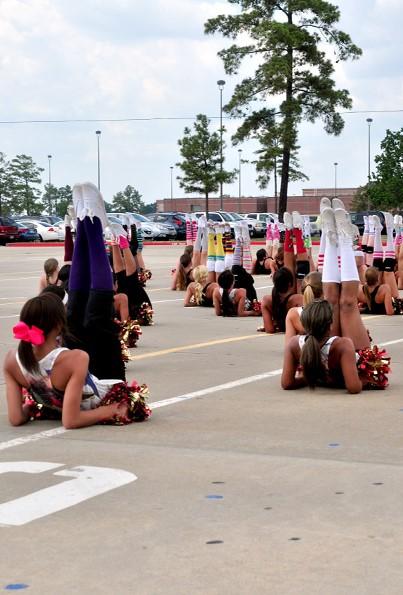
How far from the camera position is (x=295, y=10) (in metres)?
57.3

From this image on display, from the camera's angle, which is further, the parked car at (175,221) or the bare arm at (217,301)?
the parked car at (175,221)

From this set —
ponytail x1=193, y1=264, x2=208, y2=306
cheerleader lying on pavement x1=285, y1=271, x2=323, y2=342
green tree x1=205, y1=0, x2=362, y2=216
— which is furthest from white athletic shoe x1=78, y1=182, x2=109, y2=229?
green tree x1=205, y1=0, x2=362, y2=216

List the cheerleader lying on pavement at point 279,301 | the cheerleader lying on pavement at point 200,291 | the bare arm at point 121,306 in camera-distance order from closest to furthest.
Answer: the cheerleader lying on pavement at point 279,301 < the bare arm at point 121,306 < the cheerleader lying on pavement at point 200,291

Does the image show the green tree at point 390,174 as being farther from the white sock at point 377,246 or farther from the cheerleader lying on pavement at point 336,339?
the cheerleader lying on pavement at point 336,339

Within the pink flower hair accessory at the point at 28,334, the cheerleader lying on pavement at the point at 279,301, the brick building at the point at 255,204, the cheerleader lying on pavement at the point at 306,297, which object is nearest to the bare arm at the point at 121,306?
the cheerleader lying on pavement at the point at 279,301

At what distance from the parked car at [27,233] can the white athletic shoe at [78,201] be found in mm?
55814

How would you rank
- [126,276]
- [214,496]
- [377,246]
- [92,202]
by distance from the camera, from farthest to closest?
[377,246], [126,276], [92,202], [214,496]

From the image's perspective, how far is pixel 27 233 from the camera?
66250 millimetres

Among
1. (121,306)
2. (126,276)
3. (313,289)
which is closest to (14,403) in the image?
(313,289)

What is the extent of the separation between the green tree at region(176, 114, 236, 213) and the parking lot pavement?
71.4m

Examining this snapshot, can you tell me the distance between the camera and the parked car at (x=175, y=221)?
6938 centimetres

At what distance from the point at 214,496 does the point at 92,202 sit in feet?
12.1

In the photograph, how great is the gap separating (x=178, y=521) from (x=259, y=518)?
16.7 inches

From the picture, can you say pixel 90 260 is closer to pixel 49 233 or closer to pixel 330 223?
pixel 330 223
